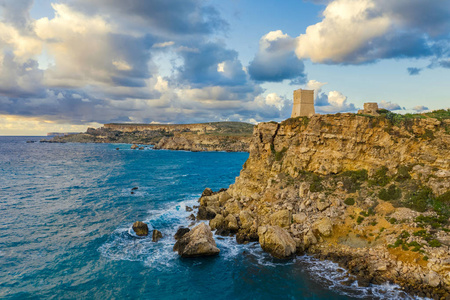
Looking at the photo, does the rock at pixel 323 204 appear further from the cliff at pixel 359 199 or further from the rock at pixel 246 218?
the rock at pixel 246 218

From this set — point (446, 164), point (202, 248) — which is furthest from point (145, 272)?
point (446, 164)

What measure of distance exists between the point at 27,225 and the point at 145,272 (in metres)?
21.2

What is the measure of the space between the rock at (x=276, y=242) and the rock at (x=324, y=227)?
114 inches

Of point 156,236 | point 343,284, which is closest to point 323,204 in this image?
point 343,284

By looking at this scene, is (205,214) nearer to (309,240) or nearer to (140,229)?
(140,229)

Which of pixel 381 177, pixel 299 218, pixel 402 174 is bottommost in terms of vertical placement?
A: pixel 299 218

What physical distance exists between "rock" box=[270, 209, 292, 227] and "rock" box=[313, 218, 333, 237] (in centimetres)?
306

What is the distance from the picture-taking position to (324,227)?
24.5 metres

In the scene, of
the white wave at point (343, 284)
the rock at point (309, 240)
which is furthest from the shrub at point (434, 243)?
the rock at point (309, 240)

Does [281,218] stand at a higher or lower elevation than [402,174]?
lower

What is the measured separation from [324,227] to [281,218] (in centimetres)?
472

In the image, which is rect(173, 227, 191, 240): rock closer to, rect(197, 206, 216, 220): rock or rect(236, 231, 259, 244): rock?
rect(197, 206, 216, 220): rock

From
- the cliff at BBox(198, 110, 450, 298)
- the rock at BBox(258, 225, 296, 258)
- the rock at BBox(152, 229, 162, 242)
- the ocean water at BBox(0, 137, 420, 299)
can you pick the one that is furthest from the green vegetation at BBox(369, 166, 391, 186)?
the rock at BBox(152, 229, 162, 242)

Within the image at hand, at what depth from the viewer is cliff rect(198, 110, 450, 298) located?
1984 centimetres
